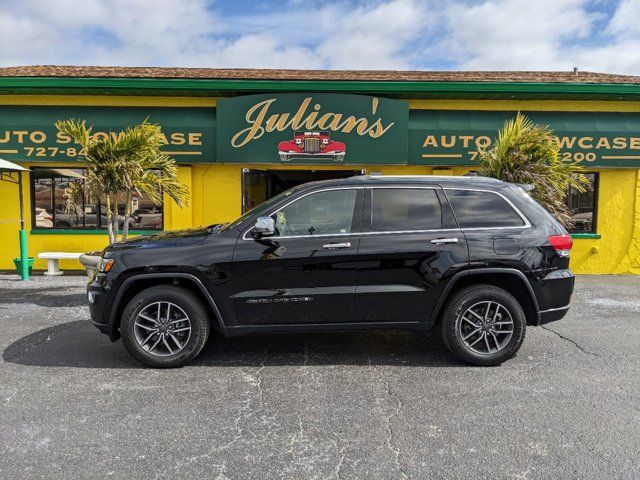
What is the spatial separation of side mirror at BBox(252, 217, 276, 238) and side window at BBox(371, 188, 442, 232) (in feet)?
3.29

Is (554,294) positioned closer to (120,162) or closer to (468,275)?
(468,275)

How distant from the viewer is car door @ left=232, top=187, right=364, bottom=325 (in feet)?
15.0

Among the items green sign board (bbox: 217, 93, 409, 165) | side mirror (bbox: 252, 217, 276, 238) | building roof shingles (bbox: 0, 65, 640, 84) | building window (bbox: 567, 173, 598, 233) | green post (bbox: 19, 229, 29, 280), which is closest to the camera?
side mirror (bbox: 252, 217, 276, 238)

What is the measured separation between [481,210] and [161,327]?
3.36m

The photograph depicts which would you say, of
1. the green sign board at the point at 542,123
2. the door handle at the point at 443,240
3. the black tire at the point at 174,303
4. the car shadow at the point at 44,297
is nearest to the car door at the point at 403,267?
the door handle at the point at 443,240

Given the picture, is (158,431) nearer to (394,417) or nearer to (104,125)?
(394,417)

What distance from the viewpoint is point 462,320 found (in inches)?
186

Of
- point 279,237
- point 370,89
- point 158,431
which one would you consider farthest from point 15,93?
point 158,431

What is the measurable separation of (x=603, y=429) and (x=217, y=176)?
29.0 ft

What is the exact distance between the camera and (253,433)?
3.41m

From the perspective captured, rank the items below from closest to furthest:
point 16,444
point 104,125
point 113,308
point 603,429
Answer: point 16,444, point 603,429, point 113,308, point 104,125

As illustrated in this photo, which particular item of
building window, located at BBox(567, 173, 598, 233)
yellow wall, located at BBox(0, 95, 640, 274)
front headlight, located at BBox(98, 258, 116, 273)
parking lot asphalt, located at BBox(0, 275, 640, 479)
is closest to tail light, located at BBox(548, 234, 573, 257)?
parking lot asphalt, located at BBox(0, 275, 640, 479)

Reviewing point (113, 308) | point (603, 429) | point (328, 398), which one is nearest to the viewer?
point (603, 429)

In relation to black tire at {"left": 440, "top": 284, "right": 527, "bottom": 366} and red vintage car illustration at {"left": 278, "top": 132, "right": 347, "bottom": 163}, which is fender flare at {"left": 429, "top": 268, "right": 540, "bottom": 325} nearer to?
black tire at {"left": 440, "top": 284, "right": 527, "bottom": 366}
